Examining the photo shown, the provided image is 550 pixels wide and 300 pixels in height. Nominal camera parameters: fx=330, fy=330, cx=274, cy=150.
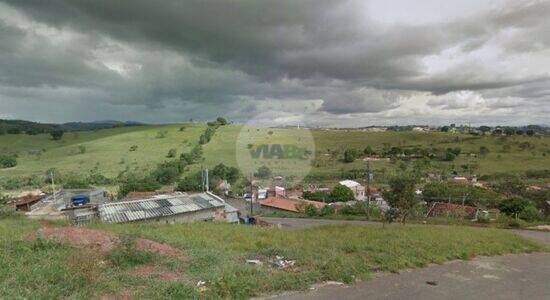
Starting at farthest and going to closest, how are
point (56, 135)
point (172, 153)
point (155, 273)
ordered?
point (56, 135) → point (172, 153) → point (155, 273)

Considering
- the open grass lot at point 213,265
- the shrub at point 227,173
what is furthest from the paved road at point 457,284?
the shrub at point 227,173

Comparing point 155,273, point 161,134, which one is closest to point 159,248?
point 155,273

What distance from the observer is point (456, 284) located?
6.95 m

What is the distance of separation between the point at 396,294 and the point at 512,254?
6.52 m

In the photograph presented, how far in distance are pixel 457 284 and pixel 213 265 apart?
17.0 feet

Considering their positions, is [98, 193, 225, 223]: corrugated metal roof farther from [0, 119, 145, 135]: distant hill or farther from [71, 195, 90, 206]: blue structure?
[0, 119, 145, 135]: distant hill

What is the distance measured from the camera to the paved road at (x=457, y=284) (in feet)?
20.4

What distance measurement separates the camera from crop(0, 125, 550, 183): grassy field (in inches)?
2717

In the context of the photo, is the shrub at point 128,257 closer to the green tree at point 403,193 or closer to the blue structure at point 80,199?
the green tree at point 403,193

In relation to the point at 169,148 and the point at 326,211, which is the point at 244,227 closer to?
the point at 326,211

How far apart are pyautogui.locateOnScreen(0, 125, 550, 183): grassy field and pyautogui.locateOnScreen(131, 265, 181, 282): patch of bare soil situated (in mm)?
49370

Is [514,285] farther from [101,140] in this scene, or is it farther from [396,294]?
[101,140]

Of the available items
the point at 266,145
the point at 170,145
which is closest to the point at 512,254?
the point at 266,145

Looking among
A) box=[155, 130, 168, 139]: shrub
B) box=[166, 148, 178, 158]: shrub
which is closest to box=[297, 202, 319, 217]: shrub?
box=[166, 148, 178, 158]: shrub
